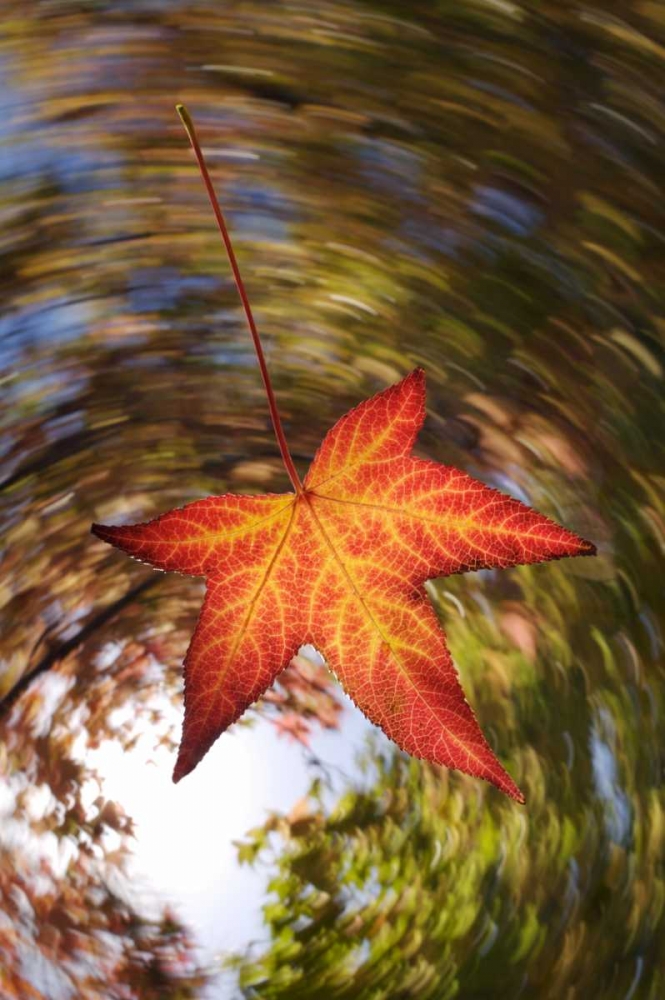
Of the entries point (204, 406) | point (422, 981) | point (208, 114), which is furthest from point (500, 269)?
point (422, 981)

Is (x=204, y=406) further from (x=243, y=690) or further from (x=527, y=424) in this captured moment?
(x=243, y=690)

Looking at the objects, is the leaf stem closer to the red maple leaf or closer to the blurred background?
the red maple leaf

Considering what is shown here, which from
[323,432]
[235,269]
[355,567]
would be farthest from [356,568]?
[323,432]

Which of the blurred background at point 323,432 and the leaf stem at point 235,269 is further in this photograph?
the blurred background at point 323,432

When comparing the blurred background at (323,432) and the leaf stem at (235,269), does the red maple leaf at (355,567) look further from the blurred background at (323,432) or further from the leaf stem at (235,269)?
the blurred background at (323,432)

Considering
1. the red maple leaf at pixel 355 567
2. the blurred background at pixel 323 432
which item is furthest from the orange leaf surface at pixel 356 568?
the blurred background at pixel 323 432

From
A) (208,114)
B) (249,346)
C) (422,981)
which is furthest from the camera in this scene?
(422,981)

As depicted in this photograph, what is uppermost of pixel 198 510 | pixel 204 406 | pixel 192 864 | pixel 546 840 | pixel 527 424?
pixel 527 424
